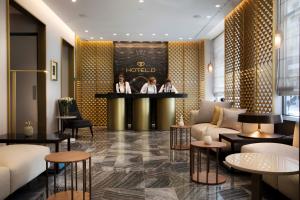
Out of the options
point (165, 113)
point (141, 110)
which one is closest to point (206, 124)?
point (165, 113)

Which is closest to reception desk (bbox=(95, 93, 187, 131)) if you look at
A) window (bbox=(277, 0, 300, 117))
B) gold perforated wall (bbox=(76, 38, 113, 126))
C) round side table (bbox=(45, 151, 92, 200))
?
gold perforated wall (bbox=(76, 38, 113, 126))

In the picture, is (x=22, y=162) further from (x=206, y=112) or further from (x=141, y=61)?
(x=141, y=61)

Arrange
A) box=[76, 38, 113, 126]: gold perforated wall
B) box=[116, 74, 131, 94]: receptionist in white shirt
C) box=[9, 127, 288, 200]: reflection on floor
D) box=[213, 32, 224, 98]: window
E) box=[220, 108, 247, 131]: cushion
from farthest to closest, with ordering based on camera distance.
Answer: box=[76, 38, 113, 126]: gold perforated wall → box=[116, 74, 131, 94]: receptionist in white shirt → box=[213, 32, 224, 98]: window → box=[220, 108, 247, 131]: cushion → box=[9, 127, 288, 200]: reflection on floor

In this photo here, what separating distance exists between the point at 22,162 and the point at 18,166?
113 millimetres

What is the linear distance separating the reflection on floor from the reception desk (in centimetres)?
264

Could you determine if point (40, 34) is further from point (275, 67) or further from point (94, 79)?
point (275, 67)

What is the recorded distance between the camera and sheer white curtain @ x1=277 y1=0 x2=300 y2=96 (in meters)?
3.93

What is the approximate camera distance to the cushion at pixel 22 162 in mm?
2537

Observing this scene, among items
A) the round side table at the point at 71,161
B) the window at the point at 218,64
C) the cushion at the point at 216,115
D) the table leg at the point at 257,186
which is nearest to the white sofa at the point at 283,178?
the table leg at the point at 257,186

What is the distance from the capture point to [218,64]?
8.85m

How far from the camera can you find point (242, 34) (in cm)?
575

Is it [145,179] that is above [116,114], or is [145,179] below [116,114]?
below

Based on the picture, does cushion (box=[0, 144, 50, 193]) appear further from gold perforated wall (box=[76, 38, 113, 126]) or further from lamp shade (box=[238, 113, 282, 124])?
gold perforated wall (box=[76, 38, 113, 126])

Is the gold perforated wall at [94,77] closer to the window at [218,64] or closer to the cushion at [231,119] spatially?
the window at [218,64]
